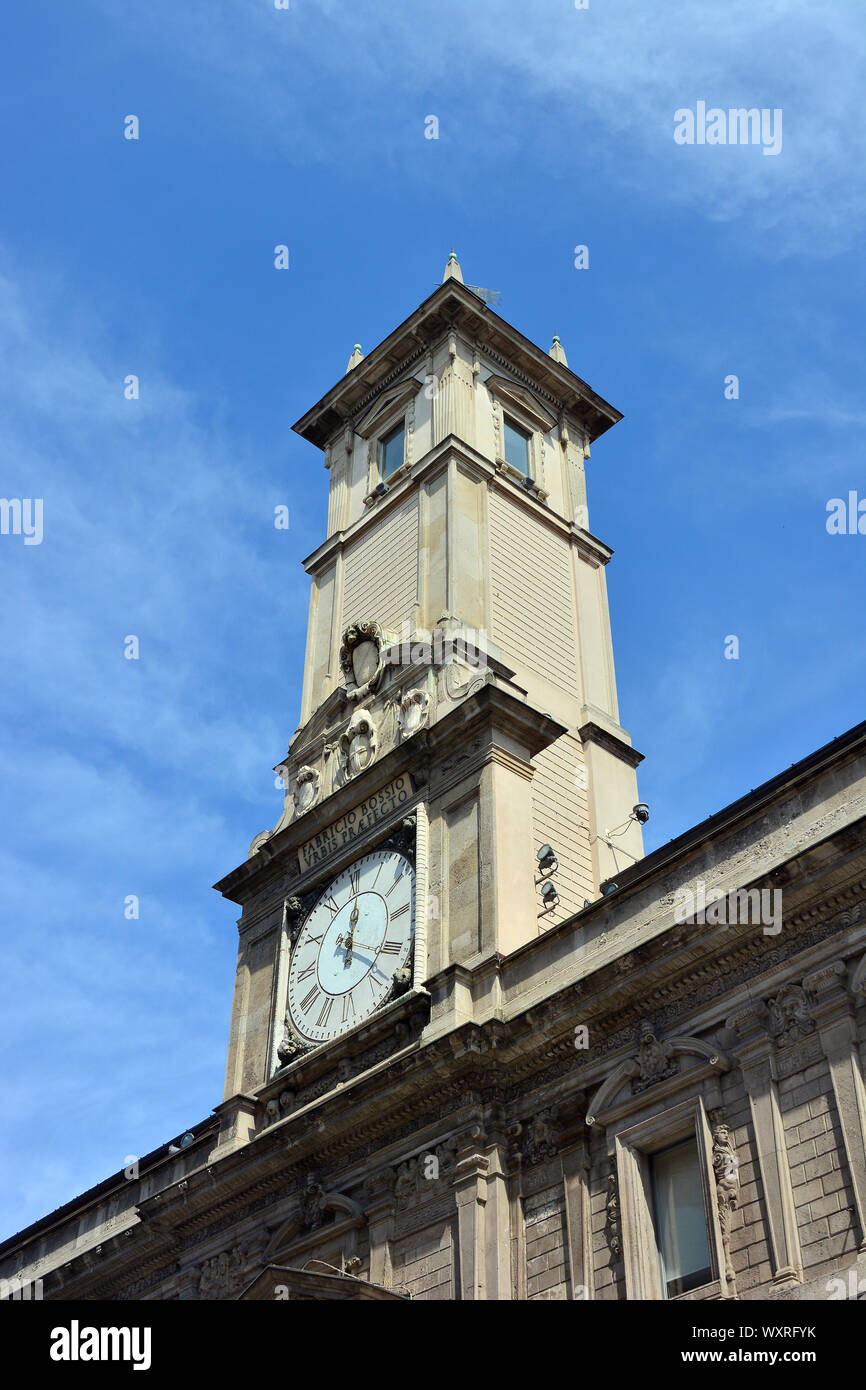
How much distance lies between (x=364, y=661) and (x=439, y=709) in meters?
4.01

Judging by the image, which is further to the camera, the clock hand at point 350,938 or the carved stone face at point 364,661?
the carved stone face at point 364,661

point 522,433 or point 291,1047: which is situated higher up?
point 522,433

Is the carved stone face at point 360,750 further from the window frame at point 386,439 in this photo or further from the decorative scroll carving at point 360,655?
the window frame at point 386,439

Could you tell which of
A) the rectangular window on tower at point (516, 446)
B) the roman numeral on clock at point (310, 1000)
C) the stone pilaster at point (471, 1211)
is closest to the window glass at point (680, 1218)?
the stone pilaster at point (471, 1211)

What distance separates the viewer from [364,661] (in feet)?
105

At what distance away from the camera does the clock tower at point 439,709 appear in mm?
26172

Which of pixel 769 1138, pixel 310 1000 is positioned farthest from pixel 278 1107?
pixel 769 1138

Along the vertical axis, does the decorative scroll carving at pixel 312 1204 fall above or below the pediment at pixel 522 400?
below

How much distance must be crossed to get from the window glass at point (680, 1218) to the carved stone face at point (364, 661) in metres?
13.7

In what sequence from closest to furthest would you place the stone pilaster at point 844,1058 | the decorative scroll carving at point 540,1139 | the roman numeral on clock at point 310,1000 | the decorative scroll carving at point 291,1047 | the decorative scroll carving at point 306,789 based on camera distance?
the stone pilaster at point 844,1058
the decorative scroll carving at point 540,1139
the decorative scroll carving at point 291,1047
the roman numeral on clock at point 310,1000
the decorative scroll carving at point 306,789

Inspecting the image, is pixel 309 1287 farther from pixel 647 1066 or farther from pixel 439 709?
pixel 439 709

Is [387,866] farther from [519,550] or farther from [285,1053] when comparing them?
[519,550]

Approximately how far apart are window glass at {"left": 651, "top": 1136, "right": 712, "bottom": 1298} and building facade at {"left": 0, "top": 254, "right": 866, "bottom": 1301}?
0.14ft

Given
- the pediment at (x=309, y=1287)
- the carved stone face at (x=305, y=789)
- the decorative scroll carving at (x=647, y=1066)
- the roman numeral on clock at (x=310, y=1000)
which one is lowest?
the pediment at (x=309, y=1287)
